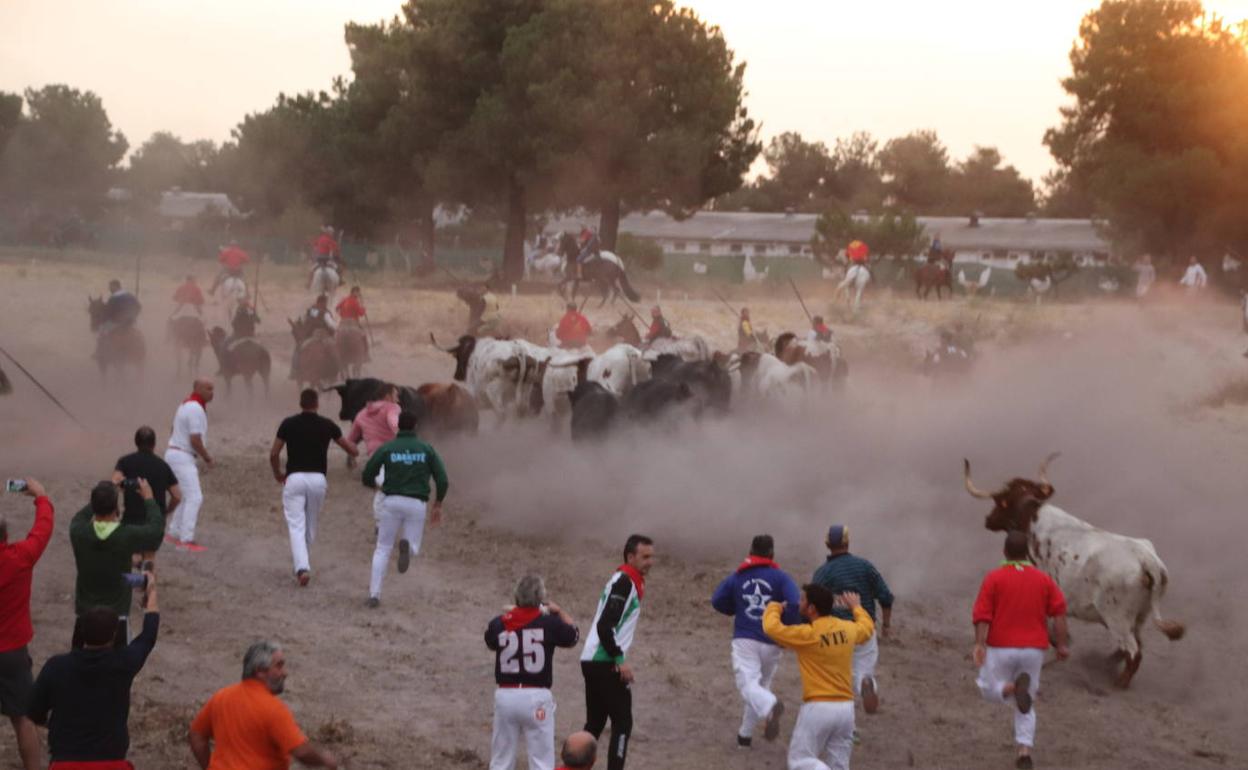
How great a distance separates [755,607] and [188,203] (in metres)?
87.2

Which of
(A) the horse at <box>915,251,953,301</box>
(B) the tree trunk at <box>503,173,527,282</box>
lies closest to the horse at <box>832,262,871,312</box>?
(A) the horse at <box>915,251,953,301</box>

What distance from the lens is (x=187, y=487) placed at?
1686 centimetres

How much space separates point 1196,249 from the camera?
48.0 meters

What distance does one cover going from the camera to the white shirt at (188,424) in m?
16.4

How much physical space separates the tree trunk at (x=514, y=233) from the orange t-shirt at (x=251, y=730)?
39.1 meters

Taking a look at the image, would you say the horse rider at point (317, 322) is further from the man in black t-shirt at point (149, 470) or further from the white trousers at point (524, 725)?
the white trousers at point (524, 725)

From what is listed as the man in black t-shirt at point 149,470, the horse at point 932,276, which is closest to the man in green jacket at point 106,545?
the man in black t-shirt at point 149,470

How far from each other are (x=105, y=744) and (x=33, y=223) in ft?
188

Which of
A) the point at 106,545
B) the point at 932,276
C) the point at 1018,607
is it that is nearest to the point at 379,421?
the point at 106,545

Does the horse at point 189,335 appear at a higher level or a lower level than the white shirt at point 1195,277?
lower

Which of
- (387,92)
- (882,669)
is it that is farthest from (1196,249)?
(882,669)

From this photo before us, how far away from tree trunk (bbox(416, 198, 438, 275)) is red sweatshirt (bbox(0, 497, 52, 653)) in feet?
133

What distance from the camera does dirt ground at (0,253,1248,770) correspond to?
13.0 meters

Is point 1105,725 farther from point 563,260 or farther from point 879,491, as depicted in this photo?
point 563,260
